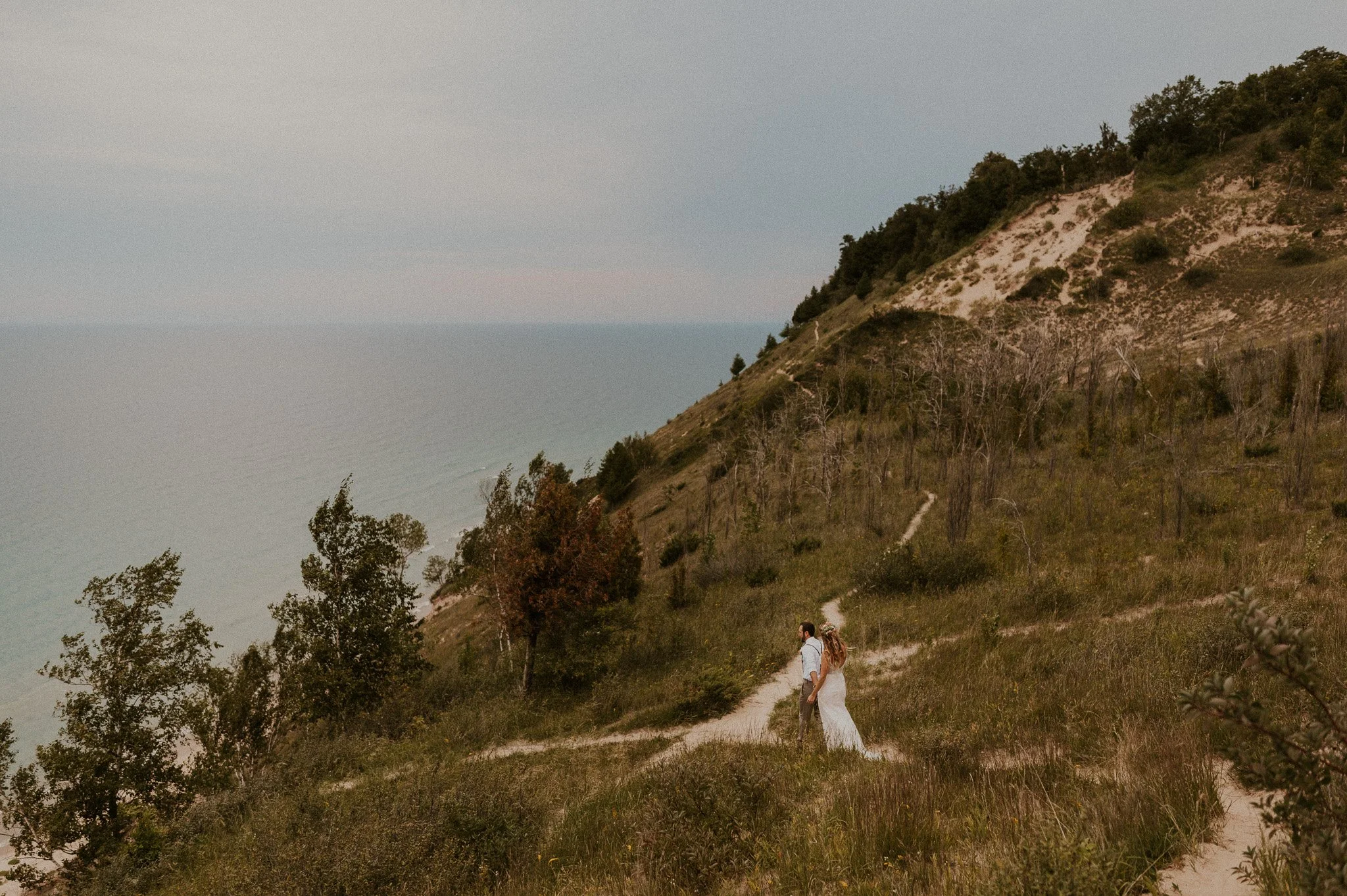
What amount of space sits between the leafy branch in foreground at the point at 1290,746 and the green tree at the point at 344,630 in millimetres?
22408

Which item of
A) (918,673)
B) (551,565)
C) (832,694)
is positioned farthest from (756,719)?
(551,565)

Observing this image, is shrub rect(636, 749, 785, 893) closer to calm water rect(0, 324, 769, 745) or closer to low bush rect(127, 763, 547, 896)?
low bush rect(127, 763, 547, 896)

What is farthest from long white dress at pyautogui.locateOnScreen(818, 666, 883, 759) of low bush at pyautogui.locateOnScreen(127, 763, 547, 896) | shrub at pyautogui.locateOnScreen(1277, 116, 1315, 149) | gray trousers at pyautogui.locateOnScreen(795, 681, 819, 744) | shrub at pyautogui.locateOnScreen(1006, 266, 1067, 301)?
shrub at pyautogui.locateOnScreen(1277, 116, 1315, 149)

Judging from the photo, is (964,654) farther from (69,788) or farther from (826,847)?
(69,788)

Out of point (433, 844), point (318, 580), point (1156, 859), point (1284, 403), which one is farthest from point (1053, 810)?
point (1284, 403)

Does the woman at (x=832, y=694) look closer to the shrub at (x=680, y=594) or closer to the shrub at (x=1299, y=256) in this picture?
the shrub at (x=680, y=594)

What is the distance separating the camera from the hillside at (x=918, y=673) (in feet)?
19.4

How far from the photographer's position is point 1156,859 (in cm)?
447

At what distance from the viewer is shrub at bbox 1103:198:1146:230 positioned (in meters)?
58.3

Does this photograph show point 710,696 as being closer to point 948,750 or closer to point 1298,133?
point 948,750

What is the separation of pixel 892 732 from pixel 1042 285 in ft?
192

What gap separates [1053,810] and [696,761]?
14.6 ft

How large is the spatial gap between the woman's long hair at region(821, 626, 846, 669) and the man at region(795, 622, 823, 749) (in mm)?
128

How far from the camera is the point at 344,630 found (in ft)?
69.6
